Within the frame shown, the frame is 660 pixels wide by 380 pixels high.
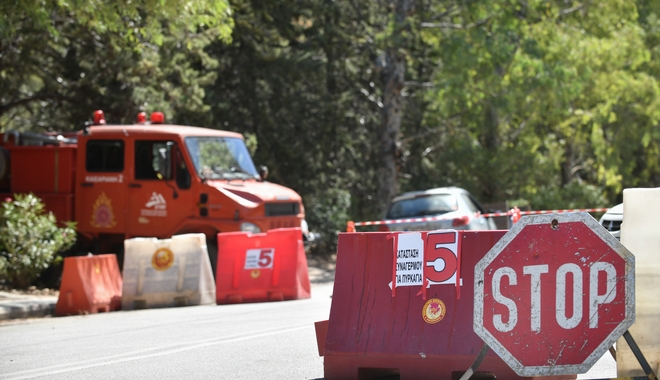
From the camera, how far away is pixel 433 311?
669 cm

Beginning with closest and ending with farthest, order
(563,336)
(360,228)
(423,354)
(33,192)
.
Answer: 1. (563,336)
2. (423,354)
3. (33,192)
4. (360,228)

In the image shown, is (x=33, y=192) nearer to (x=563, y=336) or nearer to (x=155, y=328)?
(x=155, y=328)

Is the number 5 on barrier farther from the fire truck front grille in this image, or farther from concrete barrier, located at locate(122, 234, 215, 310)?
the fire truck front grille

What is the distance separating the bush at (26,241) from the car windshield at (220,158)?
2442 mm

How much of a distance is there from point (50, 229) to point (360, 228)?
413 inches

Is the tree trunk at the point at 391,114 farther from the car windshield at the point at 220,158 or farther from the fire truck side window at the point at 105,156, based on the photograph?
the fire truck side window at the point at 105,156

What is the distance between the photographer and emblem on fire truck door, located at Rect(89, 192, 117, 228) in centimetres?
1623

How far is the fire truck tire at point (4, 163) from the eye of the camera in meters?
16.5

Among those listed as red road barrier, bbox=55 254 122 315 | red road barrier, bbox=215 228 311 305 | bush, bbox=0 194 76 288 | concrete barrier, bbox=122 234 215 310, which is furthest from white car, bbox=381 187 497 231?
bush, bbox=0 194 76 288

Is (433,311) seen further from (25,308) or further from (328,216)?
(328,216)

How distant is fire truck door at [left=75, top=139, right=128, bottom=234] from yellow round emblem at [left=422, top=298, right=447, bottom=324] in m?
10.3

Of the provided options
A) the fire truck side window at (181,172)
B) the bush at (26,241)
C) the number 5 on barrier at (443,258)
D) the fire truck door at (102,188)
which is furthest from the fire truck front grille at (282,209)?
the number 5 on barrier at (443,258)

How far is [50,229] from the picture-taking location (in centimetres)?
1510

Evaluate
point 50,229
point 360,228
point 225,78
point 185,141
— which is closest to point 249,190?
point 185,141
